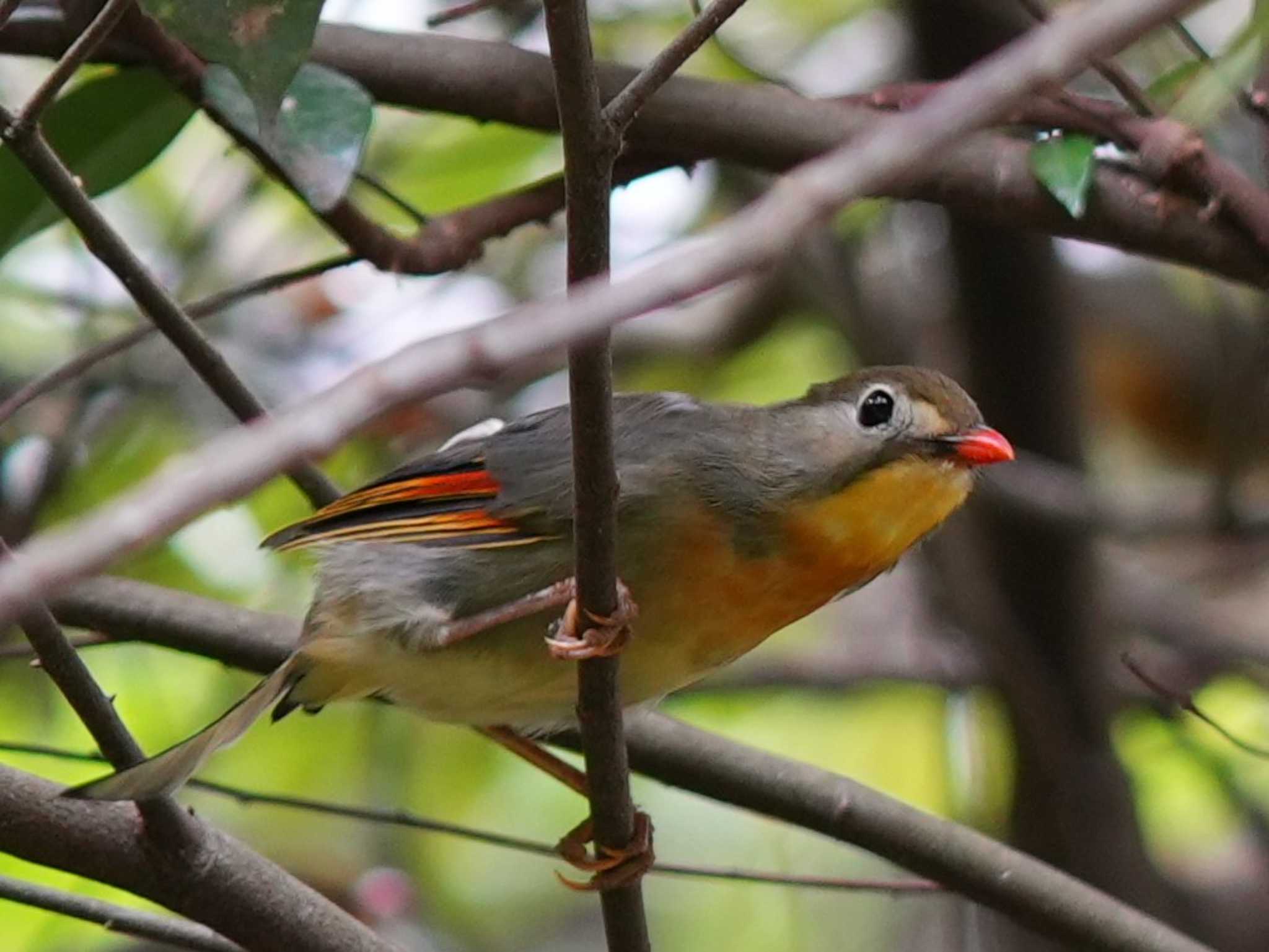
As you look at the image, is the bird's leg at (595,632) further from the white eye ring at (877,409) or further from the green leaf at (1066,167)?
the green leaf at (1066,167)

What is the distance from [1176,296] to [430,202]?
2.55 meters

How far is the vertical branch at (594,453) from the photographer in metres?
1.58

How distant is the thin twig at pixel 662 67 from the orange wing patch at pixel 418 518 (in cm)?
119

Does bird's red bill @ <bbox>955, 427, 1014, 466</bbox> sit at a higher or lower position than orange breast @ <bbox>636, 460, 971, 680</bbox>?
higher

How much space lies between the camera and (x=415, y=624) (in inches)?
107

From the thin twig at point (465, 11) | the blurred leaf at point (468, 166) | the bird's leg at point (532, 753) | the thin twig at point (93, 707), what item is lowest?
the thin twig at point (93, 707)

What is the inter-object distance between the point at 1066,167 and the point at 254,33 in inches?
49.0

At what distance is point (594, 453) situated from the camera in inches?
71.2

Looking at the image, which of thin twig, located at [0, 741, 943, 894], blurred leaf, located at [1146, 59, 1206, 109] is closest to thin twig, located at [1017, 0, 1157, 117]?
blurred leaf, located at [1146, 59, 1206, 109]

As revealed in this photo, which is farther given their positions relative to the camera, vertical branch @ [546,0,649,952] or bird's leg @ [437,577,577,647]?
bird's leg @ [437,577,577,647]

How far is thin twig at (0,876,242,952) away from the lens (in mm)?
2246

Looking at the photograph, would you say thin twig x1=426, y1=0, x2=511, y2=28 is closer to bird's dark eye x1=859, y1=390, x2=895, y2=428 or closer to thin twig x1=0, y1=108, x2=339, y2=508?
thin twig x1=0, y1=108, x2=339, y2=508

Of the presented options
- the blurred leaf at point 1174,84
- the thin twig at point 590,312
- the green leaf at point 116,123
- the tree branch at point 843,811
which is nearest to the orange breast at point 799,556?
the tree branch at point 843,811

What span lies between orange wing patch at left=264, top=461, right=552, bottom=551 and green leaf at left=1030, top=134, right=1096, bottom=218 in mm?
937
